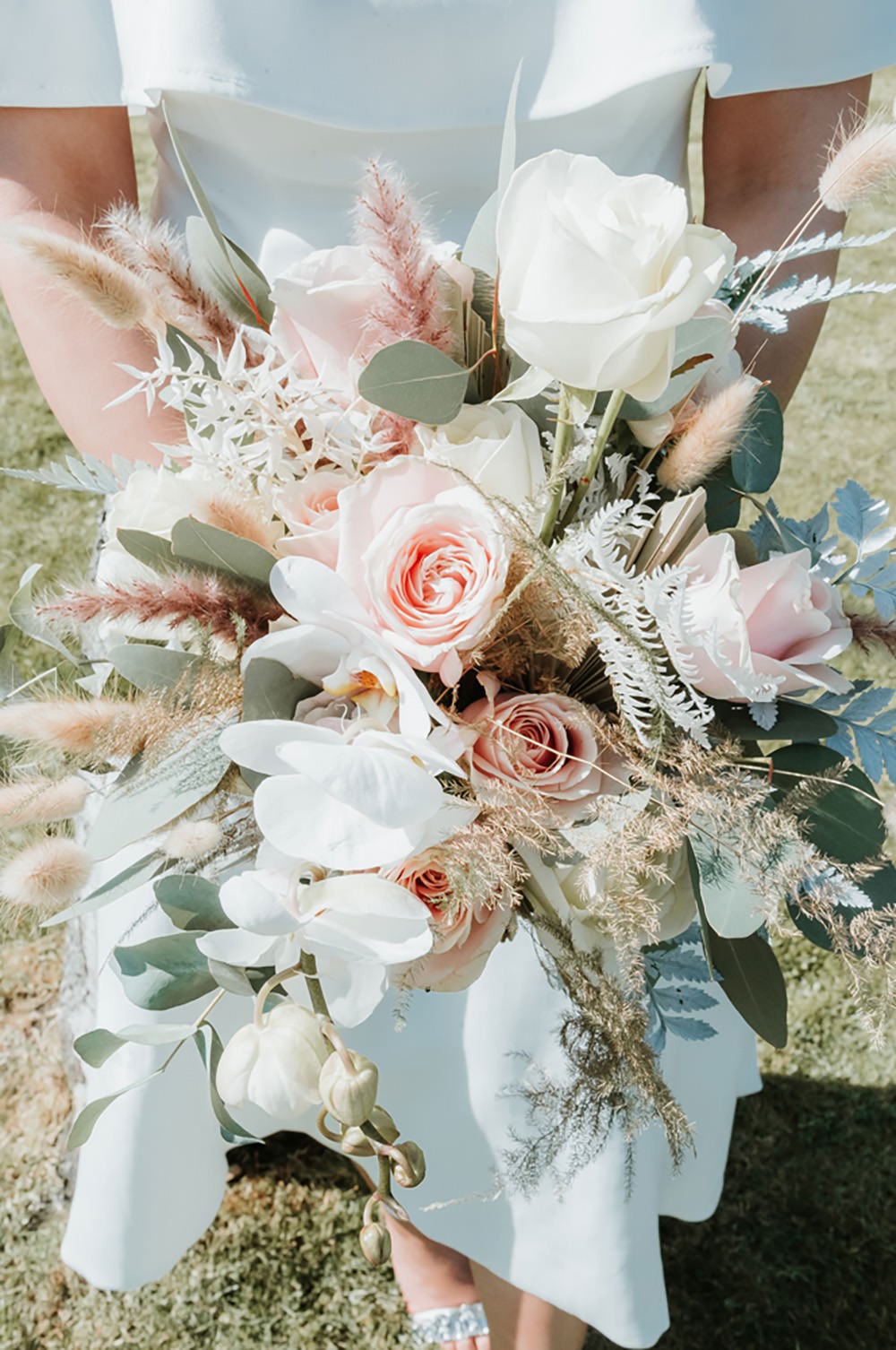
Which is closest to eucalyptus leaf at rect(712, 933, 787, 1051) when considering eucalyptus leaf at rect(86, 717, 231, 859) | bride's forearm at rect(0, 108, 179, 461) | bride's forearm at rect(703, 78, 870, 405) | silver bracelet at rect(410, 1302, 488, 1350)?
eucalyptus leaf at rect(86, 717, 231, 859)

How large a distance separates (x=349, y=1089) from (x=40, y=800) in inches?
9.6

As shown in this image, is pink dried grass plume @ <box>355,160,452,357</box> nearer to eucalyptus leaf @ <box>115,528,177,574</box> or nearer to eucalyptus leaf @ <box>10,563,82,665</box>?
eucalyptus leaf @ <box>115,528,177,574</box>

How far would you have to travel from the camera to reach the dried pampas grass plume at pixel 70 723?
0.66 m

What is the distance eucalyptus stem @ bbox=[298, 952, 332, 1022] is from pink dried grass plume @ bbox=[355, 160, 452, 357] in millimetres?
363

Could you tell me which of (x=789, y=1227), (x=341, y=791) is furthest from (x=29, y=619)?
(x=789, y=1227)

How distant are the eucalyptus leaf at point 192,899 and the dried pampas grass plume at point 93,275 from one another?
344mm

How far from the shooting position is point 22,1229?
1.79 m

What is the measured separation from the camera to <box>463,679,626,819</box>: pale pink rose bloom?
0.67m

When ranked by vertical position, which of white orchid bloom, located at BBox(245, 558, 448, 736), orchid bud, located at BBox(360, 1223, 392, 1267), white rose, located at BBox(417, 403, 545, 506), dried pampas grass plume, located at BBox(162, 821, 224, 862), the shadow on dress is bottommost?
the shadow on dress

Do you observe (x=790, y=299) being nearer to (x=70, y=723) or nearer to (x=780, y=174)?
(x=70, y=723)

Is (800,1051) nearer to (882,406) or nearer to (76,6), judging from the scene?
(76,6)

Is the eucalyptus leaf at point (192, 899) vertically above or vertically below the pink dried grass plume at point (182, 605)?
below

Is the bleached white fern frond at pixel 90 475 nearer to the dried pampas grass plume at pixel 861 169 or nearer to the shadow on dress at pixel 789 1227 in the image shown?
the dried pampas grass plume at pixel 861 169

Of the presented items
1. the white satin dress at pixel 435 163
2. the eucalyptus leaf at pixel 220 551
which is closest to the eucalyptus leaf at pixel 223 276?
the white satin dress at pixel 435 163
